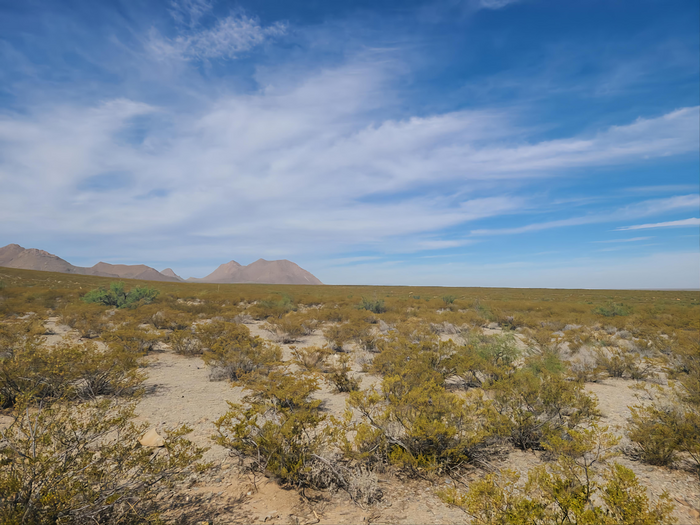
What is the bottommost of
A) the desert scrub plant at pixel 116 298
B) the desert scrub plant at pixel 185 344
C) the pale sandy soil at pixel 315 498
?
the pale sandy soil at pixel 315 498

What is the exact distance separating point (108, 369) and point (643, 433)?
35.8ft

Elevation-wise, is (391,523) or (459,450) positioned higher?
(459,450)

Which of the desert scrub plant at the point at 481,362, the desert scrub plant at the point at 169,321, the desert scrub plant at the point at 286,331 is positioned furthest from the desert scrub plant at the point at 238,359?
the desert scrub plant at the point at 169,321

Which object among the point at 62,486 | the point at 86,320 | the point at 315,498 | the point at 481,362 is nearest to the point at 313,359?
the point at 481,362

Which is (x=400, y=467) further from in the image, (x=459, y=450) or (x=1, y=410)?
(x=1, y=410)

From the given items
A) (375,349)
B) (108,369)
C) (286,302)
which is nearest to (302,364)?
(375,349)

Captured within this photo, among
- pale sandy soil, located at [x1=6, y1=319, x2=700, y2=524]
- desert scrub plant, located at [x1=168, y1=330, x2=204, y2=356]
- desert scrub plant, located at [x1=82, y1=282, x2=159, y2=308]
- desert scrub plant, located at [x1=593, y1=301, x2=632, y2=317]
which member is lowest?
pale sandy soil, located at [x1=6, y1=319, x2=700, y2=524]

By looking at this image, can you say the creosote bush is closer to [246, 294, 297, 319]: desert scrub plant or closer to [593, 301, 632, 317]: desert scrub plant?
[246, 294, 297, 319]: desert scrub plant

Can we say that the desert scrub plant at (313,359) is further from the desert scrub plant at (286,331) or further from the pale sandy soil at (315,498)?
the desert scrub plant at (286,331)

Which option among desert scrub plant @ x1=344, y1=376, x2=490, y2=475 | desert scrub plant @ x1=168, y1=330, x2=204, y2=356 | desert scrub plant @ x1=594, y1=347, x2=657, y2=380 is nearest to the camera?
desert scrub plant @ x1=344, y1=376, x2=490, y2=475

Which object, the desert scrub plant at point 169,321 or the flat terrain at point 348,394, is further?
the desert scrub plant at point 169,321

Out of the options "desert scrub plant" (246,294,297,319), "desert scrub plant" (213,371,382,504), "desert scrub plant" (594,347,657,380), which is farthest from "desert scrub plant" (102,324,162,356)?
"desert scrub plant" (594,347,657,380)

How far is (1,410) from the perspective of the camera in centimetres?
618

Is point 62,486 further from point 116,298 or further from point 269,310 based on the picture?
point 116,298
